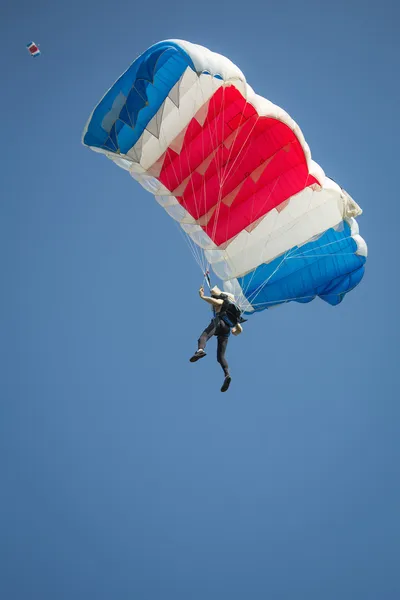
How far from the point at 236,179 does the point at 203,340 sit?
3049mm

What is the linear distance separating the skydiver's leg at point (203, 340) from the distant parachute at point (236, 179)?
159 cm

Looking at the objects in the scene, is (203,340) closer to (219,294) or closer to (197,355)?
(197,355)

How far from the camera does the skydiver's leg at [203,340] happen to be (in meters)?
15.4

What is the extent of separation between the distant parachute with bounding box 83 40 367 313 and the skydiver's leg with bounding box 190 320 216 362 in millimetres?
1586

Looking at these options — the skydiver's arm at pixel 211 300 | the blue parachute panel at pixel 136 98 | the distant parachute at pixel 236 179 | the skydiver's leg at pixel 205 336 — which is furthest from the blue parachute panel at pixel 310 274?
the blue parachute panel at pixel 136 98

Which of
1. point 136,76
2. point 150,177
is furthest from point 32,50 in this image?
point 136,76

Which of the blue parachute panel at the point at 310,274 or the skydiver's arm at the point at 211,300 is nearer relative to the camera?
the skydiver's arm at the point at 211,300

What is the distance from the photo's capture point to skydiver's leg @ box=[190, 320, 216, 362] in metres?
15.4

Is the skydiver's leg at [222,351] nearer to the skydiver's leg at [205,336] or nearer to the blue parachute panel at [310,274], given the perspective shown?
the skydiver's leg at [205,336]

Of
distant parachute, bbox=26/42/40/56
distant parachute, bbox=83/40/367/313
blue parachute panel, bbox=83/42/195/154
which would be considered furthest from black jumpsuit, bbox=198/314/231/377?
distant parachute, bbox=26/42/40/56

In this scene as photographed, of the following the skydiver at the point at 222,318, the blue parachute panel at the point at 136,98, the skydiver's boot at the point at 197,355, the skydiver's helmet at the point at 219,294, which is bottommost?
the skydiver's boot at the point at 197,355

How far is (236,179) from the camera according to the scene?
1709 cm

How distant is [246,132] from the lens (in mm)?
16250

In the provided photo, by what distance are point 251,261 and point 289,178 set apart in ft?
5.43
